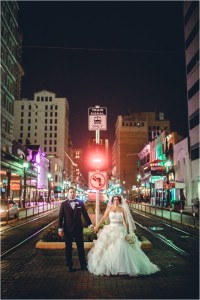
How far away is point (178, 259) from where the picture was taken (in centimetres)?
1032

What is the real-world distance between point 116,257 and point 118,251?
158 millimetres

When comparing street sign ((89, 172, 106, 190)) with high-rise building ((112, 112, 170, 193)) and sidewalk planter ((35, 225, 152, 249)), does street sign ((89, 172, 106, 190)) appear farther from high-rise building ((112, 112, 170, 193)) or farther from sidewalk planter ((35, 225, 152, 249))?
high-rise building ((112, 112, 170, 193))

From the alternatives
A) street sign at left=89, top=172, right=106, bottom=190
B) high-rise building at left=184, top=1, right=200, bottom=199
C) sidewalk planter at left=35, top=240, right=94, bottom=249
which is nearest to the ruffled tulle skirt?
street sign at left=89, top=172, right=106, bottom=190

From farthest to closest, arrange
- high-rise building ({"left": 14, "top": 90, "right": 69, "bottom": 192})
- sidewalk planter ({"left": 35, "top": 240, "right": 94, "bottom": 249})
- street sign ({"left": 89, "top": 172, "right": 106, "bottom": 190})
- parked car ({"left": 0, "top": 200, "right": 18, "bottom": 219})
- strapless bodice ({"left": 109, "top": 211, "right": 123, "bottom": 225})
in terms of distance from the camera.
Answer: high-rise building ({"left": 14, "top": 90, "right": 69, "bottom": 192}) < parked car ({"left": 0, "top": 200, "right": 18, "bottom": 219}) < sidewalk planter ({"left": 35, "top": 240, "right": 94, "bottom": 249}) < street sign ({"left": 89, "top": 172, "right": 106, "bottom": 190}) < strapless bodice ({"left": 109, "top": 211, "right": 123, "bottom": 225})

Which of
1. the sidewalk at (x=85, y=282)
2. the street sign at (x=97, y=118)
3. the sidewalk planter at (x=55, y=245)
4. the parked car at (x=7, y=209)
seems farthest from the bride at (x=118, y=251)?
the parked car at (x=7, y=209)

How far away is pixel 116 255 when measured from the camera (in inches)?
307

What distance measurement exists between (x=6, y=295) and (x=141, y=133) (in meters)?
138

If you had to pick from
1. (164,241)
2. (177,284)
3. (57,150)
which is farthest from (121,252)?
(57,150)

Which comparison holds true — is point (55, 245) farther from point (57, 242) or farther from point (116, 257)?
point (116, 257)

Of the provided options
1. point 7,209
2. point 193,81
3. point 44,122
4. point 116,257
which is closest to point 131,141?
point 44,122

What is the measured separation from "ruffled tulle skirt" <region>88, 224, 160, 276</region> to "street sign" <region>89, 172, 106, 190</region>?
108 inches

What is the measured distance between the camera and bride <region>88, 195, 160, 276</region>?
7.82 m

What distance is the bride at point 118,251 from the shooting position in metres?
7.82

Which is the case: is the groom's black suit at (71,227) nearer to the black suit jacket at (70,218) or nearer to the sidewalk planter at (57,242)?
the black suit jacket at (70,218)
